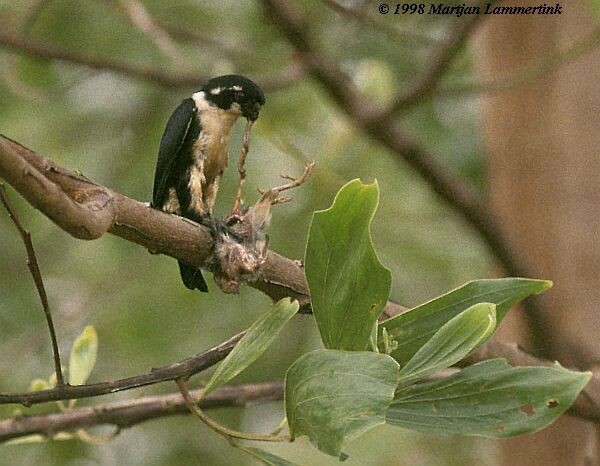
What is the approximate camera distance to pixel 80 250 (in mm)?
2188

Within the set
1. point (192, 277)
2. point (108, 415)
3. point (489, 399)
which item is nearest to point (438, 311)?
point (489, 399)

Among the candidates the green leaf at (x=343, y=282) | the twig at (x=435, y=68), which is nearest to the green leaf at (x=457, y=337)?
the green leaf at (x=343, y=282)

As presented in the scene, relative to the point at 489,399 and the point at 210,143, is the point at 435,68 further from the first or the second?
the point at 489,399

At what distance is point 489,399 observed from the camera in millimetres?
658

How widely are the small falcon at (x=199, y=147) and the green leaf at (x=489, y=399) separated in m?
0.17

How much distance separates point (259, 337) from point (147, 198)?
4.02 ft

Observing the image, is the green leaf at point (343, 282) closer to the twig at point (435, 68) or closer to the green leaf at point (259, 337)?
the green leaf at point (259, 337)

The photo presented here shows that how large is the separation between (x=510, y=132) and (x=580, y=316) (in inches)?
11.2

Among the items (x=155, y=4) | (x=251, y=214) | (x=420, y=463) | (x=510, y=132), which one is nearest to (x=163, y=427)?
(x=420, y=463)

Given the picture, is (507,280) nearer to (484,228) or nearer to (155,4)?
(484,228)

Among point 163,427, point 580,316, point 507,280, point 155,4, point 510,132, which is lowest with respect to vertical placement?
point 507,280

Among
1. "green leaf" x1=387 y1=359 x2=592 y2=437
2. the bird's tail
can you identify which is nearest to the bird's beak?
the bird's tail

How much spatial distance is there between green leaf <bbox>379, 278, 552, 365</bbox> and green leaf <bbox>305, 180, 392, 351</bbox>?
4 centimetres

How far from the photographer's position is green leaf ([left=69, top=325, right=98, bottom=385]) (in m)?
0.73
